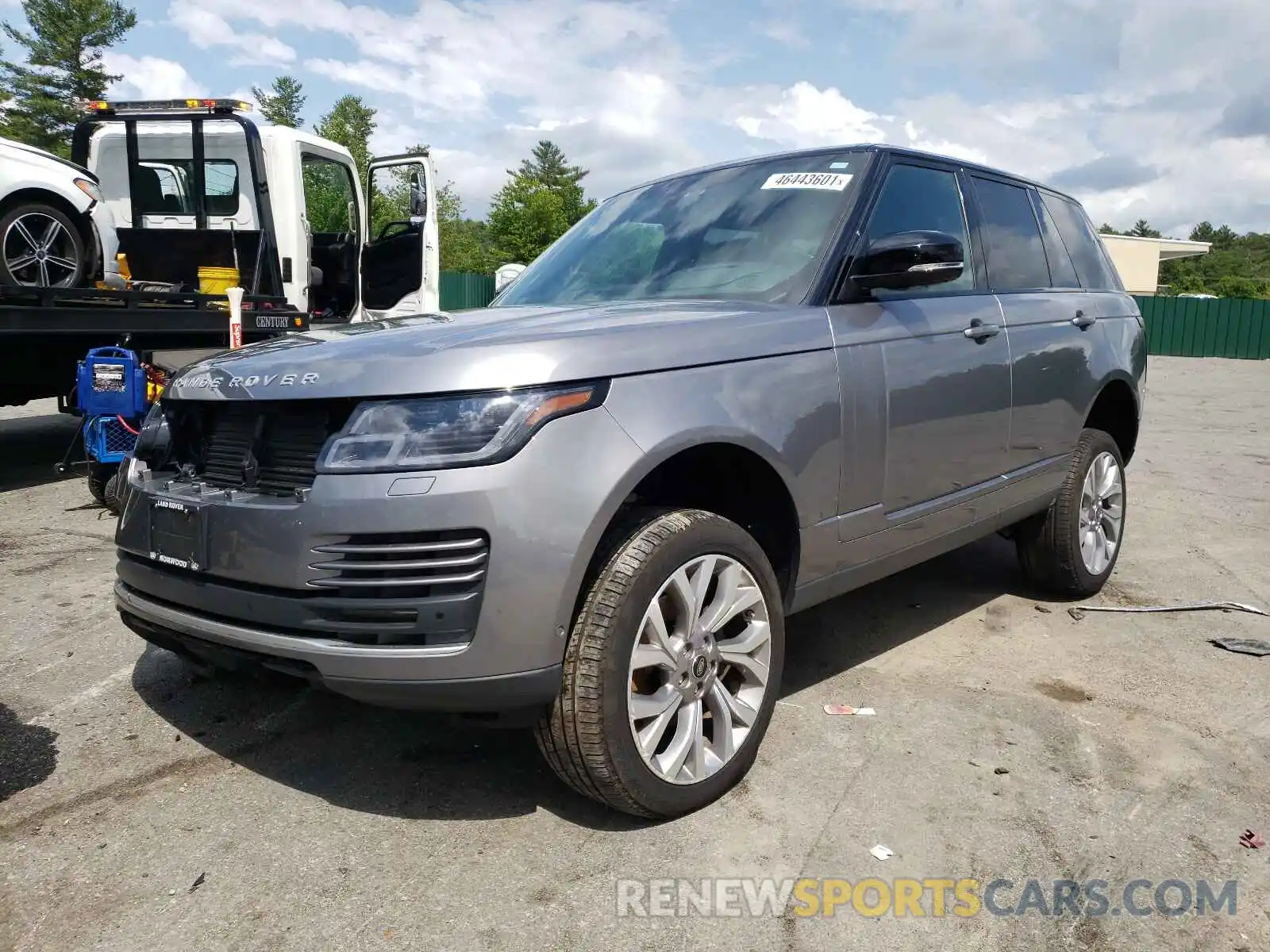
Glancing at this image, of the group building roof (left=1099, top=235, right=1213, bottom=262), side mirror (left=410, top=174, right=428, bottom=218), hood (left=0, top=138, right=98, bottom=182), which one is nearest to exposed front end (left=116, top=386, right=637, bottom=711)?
hood (left=0, top=138, right=98, bottom=182)

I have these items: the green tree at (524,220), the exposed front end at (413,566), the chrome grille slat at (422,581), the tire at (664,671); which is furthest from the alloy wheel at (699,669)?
the green tree at (524,220)

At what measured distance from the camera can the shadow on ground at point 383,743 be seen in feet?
8.90

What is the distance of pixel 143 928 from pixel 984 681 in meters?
2.78

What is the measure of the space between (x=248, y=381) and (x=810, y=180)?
201 centimetres

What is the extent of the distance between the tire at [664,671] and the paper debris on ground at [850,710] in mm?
586

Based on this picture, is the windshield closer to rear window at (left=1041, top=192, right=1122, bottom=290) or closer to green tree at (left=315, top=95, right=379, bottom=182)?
rear window at (left=1041, top=192, right=1122, bottom=290)

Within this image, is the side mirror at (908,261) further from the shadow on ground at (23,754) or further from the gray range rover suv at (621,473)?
the shadow on ground at (23,754)

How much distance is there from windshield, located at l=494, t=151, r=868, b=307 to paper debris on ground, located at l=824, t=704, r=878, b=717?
1368 mm

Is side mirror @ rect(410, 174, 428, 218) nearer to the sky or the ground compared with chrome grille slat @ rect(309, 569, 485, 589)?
nearer to the sky

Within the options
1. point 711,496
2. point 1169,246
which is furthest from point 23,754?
point 1169,246

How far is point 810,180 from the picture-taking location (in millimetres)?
3500

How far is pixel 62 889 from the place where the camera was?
2.30 m

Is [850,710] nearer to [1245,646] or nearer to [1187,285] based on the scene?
[1245,646]

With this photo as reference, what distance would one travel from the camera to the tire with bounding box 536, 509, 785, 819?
2367mm
